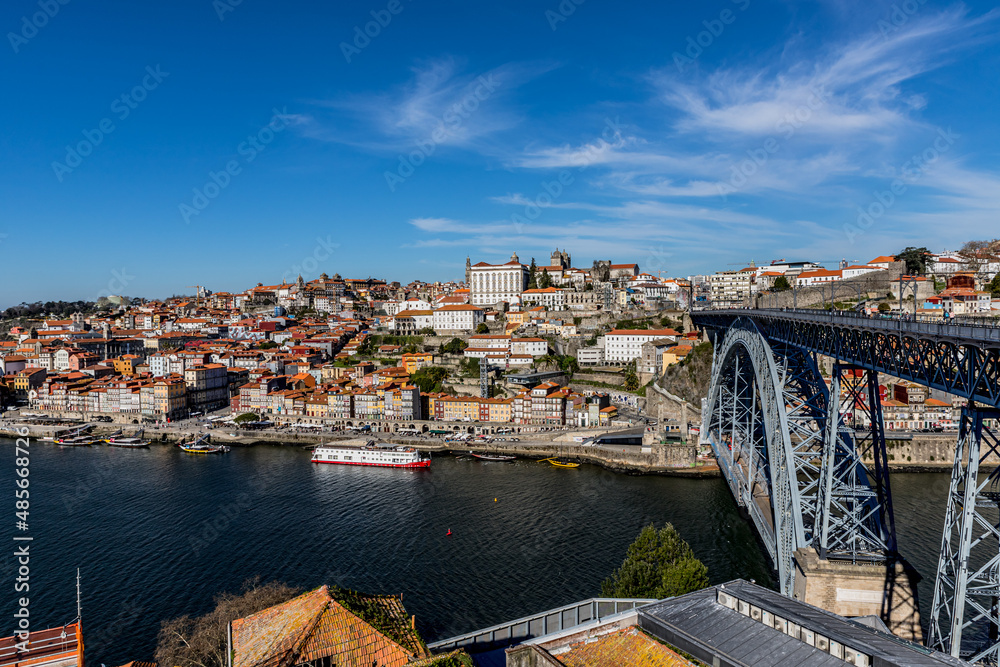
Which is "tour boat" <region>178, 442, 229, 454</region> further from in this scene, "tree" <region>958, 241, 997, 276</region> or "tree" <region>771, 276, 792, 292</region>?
"tree" <region>958, 241, 997, 276</region>

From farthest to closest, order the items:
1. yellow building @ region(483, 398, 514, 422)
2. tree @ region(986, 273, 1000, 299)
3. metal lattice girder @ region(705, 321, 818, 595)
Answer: yellow building @ region(483, 398, 514, 422) < tree @ region(986, 273, 1000, 299) < metal lattice girder @ region(705, 321, 818, 595)

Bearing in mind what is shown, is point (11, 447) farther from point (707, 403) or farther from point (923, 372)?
point (923, 372)

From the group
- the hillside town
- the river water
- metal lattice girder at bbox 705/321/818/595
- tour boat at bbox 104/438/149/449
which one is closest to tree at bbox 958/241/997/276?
the hillside town

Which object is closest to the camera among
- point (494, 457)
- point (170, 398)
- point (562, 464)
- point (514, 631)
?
point (514, 631)

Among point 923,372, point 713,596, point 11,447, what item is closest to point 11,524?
point 11,447

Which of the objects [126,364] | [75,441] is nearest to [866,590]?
[75,441]

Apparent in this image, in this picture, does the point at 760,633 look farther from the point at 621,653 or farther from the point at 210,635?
the point at 210,635

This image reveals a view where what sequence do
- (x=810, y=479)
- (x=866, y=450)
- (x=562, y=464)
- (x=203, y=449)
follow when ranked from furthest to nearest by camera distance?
(x=203, y=449)
(x=562, y=464)
(x=810, y=479)
(x=866, y=450)

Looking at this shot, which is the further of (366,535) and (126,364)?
(126,364)
